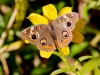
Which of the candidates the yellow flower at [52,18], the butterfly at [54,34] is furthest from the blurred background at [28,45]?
the butterfly at [54,34]

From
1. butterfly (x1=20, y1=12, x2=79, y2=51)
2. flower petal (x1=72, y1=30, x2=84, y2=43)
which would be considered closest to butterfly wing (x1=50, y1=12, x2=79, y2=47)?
butterfly (x1=20, y1=12, x2=79, y2=51)

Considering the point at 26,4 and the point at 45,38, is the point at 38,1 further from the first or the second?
the point at 45,38

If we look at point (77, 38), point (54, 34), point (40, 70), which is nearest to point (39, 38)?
point (54, 34)

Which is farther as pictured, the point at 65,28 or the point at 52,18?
the point at 52,18

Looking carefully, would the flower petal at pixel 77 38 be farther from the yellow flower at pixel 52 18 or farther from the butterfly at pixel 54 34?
the butterfly at pixel 54 34

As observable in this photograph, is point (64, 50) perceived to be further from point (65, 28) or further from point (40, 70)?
point (40, 70)

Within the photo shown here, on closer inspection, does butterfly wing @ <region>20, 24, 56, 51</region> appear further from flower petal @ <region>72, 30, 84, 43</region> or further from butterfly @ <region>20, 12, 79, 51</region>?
flower petal @ <region>72, 30, 84, 43</region>
